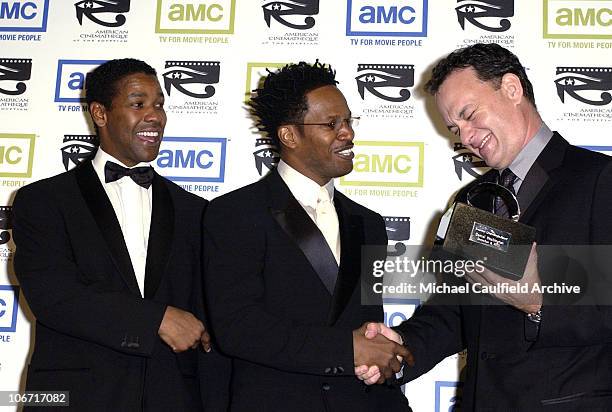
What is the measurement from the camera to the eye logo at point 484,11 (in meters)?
4.15

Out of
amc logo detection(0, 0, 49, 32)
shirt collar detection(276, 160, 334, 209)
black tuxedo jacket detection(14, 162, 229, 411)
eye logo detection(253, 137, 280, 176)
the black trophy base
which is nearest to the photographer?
the black trophy base

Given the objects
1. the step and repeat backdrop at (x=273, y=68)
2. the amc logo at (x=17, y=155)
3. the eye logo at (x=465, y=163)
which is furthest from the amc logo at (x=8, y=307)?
the eye logo at (x=465, y=163)

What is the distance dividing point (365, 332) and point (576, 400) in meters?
0.79

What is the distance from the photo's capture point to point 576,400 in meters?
2.35

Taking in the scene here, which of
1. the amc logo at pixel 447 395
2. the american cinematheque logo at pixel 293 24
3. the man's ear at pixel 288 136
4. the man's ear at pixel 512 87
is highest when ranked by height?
the american cinematheque logo at pixel 293 24

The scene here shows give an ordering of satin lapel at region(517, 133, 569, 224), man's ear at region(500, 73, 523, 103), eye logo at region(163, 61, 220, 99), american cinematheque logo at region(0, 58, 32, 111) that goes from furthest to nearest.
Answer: american cinematheque logo at region(0, 58, 32, 111), eye logo at region(163, 61, 220, 99), man's ear at region(500, 73, 523, 103), satin lapel at region(517, 133, 569, 224)

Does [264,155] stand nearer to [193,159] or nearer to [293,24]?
[193,159]

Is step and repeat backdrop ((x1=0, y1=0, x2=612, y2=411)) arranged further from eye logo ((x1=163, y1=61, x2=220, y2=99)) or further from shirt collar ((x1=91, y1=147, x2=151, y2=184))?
shirt collar ((x1=91, y1=147, x2=151, y2=184))

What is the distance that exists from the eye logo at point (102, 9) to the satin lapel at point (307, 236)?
188 centimetres

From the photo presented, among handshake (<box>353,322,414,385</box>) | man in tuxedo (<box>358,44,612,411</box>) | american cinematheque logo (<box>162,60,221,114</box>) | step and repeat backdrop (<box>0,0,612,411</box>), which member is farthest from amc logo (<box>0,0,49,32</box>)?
handshake (<box>353,322,414,385</box>)

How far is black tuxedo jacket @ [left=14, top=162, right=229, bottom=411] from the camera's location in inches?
113

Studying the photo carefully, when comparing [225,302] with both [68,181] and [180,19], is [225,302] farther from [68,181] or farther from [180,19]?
[180,19]

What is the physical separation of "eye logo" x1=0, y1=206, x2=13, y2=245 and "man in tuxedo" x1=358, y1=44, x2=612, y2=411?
221cm

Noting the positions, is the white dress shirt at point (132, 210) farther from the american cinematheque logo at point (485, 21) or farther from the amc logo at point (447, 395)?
the american cinematheque logo at point (485, 21)
